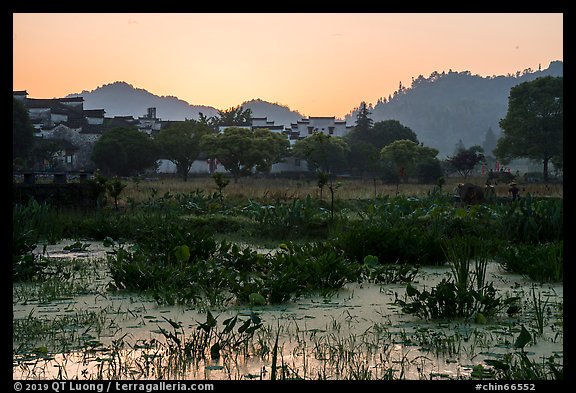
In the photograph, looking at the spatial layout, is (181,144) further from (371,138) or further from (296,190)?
(371,138)

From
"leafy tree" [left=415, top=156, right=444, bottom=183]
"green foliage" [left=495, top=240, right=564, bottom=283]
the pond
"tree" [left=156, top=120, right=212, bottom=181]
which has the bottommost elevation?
the pond

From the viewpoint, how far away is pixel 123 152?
160 feet

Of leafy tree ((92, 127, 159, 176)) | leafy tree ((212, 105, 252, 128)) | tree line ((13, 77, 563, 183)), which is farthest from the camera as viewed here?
leafy tree ((212, 105, 252, 128))

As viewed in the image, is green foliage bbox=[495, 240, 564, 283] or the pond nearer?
the pond

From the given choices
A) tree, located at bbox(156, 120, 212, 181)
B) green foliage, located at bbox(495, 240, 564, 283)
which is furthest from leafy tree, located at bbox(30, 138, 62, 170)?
green foliage, located at bbox(495, 240, 564, 283)

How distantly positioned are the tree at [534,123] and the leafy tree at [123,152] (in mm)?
26239

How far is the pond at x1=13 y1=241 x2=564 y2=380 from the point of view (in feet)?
16.9

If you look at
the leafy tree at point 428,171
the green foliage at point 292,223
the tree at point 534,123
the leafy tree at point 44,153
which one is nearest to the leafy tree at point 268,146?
the leafy tree at point 428,171

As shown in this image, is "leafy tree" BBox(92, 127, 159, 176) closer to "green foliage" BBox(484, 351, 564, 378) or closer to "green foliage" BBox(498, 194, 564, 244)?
"green foliage" BBox(498, 194, 564, 244)

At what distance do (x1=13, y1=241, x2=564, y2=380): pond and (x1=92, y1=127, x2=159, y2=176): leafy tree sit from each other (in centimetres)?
4163

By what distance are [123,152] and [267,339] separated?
44.4m
